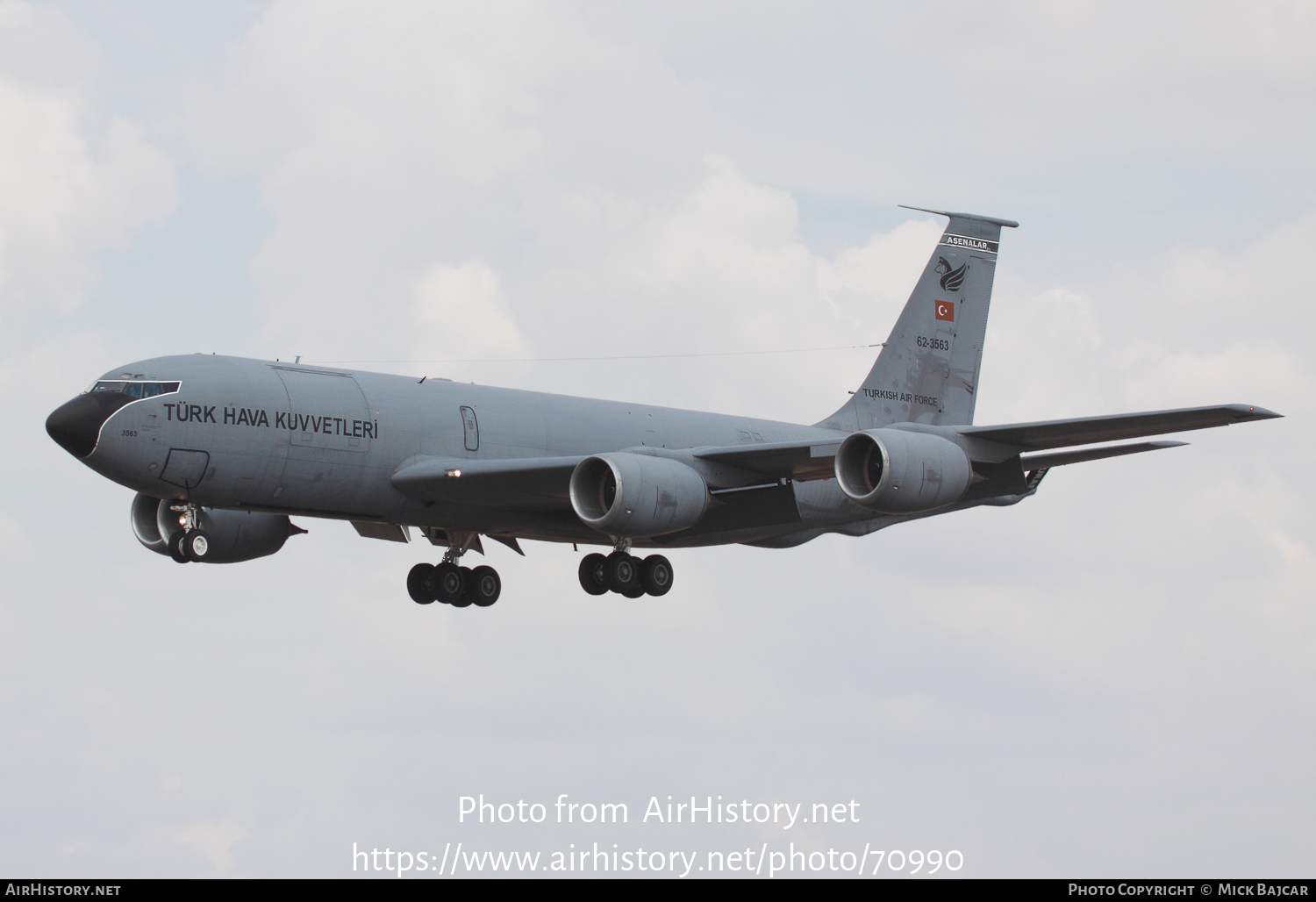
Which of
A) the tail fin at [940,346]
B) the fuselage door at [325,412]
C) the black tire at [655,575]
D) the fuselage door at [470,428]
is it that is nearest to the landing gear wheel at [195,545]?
the fuselage door at [325,412]

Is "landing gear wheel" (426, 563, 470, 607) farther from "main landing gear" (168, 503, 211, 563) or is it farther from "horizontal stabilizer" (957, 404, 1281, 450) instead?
"horizontal stabilizer" (957, 404, 1281, 450)

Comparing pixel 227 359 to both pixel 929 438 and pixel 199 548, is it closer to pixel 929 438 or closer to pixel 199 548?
pixel 199 548

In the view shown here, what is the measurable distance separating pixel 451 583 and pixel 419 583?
0.69 m

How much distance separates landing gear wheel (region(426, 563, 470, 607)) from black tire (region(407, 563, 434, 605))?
78 mm

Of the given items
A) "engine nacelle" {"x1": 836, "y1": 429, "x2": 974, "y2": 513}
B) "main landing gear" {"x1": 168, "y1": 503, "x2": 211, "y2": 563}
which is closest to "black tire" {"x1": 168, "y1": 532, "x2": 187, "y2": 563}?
"main landing gear" {"x1": 168, "y1": 503, "x2": 211, "y2": 563}

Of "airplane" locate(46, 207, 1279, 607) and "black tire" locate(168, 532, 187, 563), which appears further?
"black tire" locate(168, 532, 187, 563)

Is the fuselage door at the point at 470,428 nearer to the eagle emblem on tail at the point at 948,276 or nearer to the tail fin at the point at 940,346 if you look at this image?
the tail fin at the point at 940,346

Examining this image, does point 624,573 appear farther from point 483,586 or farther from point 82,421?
point 82,421

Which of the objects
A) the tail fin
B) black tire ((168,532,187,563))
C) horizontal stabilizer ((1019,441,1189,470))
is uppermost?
the tail fin

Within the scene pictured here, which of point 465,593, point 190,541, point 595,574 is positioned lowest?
point 190,541

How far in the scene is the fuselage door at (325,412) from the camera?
3048cm

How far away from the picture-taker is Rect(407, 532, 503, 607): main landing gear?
121 ft

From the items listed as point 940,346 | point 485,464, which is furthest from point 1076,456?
point 485,464

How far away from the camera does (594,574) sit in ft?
110
